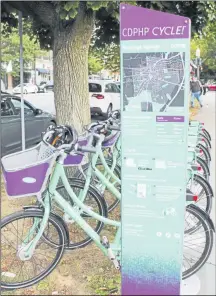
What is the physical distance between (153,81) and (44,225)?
1.44 m

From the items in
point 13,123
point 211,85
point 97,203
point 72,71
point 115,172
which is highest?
point 211,85

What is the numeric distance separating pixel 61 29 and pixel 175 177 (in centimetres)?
317

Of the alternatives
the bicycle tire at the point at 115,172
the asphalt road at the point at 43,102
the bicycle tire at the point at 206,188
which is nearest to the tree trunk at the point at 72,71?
the bicycle tire at the point at 115,172

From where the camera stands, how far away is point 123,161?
2.38m

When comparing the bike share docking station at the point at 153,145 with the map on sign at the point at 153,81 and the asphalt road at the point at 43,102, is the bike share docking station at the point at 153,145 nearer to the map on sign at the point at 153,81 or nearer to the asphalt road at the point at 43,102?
the map on sign at the point at 153,81

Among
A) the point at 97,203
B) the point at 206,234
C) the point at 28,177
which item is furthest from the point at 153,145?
the point at 97,203

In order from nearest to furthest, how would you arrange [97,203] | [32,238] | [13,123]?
[32,238]
[97,203]
[13,123]

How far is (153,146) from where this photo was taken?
2309mm

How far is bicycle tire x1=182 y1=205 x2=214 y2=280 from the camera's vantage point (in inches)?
122

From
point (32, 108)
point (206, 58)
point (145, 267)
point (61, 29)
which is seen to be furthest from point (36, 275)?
point (206, 58)

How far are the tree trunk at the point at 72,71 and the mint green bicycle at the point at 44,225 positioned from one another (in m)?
1.70

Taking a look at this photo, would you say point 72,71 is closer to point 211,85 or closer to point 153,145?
point 153,145

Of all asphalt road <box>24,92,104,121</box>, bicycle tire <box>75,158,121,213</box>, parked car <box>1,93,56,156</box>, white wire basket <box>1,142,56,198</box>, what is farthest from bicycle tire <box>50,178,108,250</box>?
asphalt road <box>24,92,104,121</box>

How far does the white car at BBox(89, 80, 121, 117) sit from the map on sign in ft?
38.3
